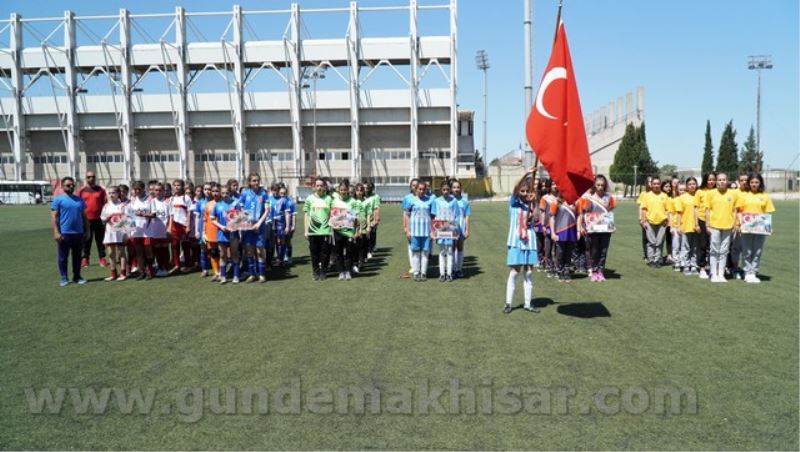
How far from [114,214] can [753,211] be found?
37.5ft

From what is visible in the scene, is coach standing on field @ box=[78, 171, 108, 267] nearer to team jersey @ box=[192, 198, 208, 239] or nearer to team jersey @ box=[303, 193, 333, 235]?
team jersey @ box=[192, 198, 208, 239]

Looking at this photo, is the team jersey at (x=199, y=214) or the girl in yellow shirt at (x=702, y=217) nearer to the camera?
the girl in yellow shirt at (x=702, y=217)

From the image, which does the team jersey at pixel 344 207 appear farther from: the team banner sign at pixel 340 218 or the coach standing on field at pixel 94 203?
the coach standing on field at pixel 94 203

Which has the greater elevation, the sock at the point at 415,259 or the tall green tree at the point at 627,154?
the tall green tree at the point at 627,154

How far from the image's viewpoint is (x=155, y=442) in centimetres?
389

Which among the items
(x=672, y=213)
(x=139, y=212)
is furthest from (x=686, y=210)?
(x=139, y=212)

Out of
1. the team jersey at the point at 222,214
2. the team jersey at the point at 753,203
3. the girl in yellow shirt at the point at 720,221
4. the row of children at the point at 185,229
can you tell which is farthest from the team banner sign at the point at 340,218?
the team jersey at the point at 753,203

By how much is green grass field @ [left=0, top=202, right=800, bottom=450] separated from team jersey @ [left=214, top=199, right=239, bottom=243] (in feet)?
2.88

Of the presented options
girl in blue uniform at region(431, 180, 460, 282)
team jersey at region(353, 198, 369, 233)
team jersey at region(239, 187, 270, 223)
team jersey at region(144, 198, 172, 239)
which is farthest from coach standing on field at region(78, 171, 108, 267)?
girl in blue uniform at region(431, 180, 460, 282)

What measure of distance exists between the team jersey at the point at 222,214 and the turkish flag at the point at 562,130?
561 cm

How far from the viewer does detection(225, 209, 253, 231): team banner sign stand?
9.93 m

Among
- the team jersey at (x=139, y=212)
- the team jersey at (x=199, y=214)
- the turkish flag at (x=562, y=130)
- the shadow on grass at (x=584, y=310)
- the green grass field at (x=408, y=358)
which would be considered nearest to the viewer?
the green grass field at (x=408, y=358)

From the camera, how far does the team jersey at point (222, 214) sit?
9.99 metres

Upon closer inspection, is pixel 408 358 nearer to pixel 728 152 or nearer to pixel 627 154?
pixel 627 154
